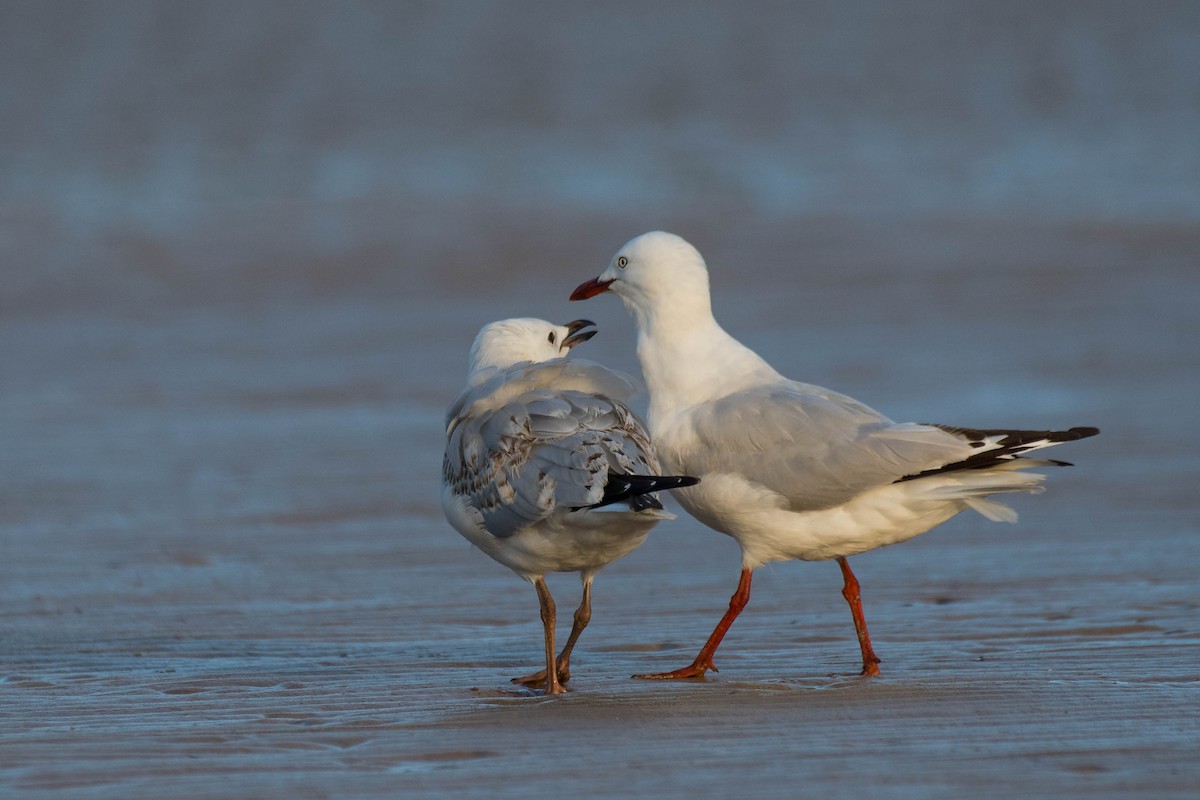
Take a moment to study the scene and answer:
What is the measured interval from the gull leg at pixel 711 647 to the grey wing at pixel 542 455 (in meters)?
0.55

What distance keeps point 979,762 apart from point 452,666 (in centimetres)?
194

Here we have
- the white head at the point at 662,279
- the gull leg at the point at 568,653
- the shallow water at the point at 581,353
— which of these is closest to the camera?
the shallow water at the point at 581,353

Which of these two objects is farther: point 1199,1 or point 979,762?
point 1199,1

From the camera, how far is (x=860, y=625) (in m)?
5.38

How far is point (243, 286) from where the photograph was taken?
14.1 meters

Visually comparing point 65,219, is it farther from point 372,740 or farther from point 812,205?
point 372,740

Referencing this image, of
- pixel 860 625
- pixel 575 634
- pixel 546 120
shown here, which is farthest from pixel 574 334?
pixel 546 120

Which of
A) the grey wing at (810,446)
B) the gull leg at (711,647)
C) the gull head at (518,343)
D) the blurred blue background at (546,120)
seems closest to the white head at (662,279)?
the gull head at (518,343)

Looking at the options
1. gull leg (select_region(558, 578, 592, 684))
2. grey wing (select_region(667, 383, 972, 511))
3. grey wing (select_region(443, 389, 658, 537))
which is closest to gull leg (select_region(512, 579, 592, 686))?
gull leg (select_region(558, 578, 592, 684))

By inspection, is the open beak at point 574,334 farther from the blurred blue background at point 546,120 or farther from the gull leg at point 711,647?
the blurred blue background at point 546,120

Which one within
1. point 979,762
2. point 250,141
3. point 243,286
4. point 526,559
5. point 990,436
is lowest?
point 979,762

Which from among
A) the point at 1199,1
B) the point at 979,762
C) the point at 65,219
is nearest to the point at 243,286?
the point at 65,219

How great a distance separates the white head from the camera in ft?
20.0

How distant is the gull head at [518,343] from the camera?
5965 millimetres
